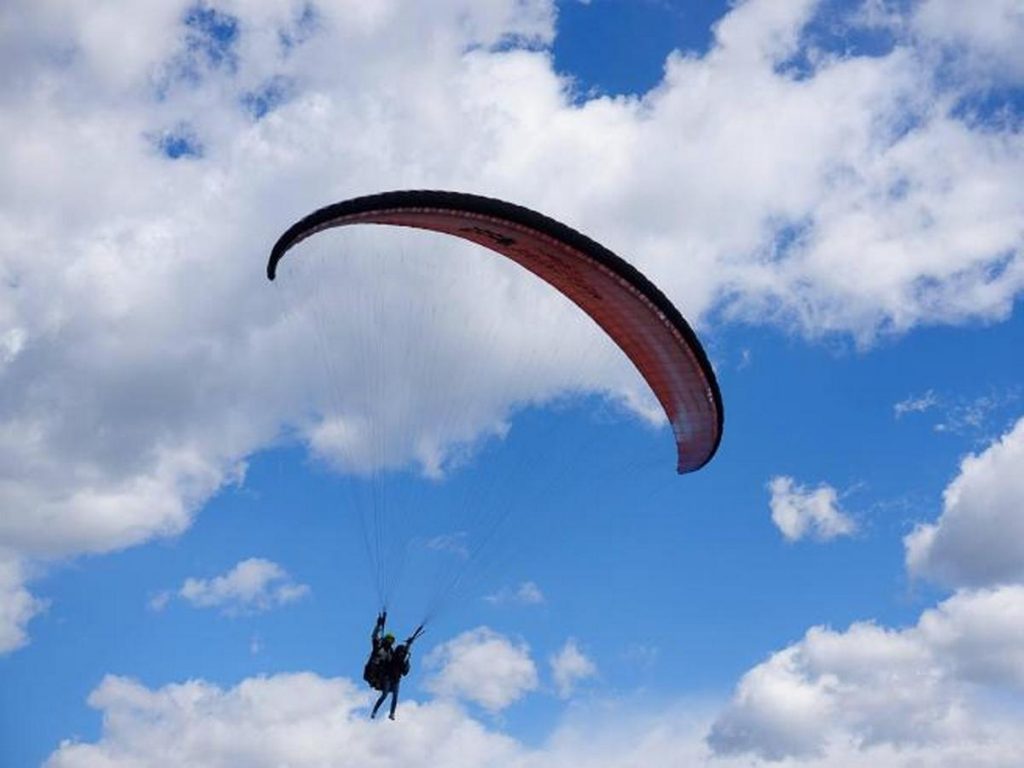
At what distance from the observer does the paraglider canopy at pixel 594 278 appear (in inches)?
950

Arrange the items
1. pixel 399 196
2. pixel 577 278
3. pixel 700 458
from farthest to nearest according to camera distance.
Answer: pixel 700 458, pixel 577 278, pixel 399 196

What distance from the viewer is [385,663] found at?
26812mm

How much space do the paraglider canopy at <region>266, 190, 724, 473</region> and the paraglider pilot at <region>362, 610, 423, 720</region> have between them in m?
9.05

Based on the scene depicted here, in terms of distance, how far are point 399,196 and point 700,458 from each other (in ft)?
37.3

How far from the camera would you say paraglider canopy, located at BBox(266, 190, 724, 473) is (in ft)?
79.2

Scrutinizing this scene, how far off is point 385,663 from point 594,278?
1056 cm

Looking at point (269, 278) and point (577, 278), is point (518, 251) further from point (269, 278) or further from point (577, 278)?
point (269, 278)

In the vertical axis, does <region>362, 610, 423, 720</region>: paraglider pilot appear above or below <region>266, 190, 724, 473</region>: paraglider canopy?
below

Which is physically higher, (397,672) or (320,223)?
(320,223)

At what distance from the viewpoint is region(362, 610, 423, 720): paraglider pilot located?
26.7 m

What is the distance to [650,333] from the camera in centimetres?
2698

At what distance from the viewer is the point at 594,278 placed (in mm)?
25969

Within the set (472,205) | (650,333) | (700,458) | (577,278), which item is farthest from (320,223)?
(700,458)

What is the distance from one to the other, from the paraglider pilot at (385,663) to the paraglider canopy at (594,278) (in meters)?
9.05
